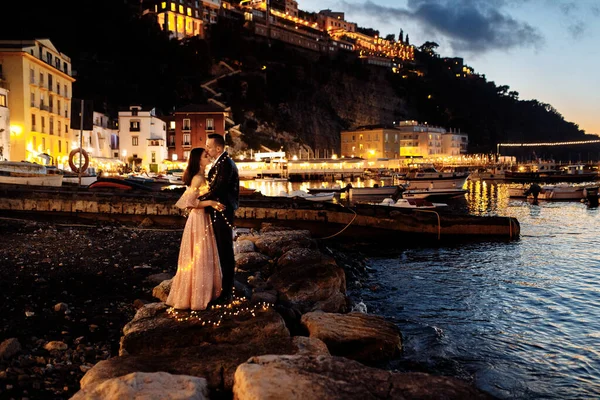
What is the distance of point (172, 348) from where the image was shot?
596 centimetres

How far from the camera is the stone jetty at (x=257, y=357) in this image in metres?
4.48

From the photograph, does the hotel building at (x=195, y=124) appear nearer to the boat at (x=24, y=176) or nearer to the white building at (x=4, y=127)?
the white building at (x=4, y=127)

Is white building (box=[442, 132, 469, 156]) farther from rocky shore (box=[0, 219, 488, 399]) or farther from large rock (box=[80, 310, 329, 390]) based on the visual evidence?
large rock (box=[80, 310, 329, 390])

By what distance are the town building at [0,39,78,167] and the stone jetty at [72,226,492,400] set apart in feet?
139

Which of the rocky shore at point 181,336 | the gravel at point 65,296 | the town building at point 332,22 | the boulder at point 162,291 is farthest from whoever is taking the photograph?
the town building at point 332,22

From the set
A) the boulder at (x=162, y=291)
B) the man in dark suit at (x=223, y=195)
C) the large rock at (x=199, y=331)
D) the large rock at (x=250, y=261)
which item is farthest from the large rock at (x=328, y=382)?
the large rock at (x=250, y=261)

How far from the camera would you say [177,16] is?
116m

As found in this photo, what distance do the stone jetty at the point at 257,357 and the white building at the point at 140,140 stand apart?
6601 cm

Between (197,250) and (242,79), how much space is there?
111336mm

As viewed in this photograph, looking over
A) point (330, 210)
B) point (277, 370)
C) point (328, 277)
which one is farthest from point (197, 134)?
point (277, 370)

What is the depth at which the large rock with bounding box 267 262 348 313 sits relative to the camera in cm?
977

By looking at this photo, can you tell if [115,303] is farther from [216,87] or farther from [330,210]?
[216,87]

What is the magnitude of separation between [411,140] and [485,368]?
134 meters

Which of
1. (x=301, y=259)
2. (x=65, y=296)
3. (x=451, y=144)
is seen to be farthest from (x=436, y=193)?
(x=451, y=144)
